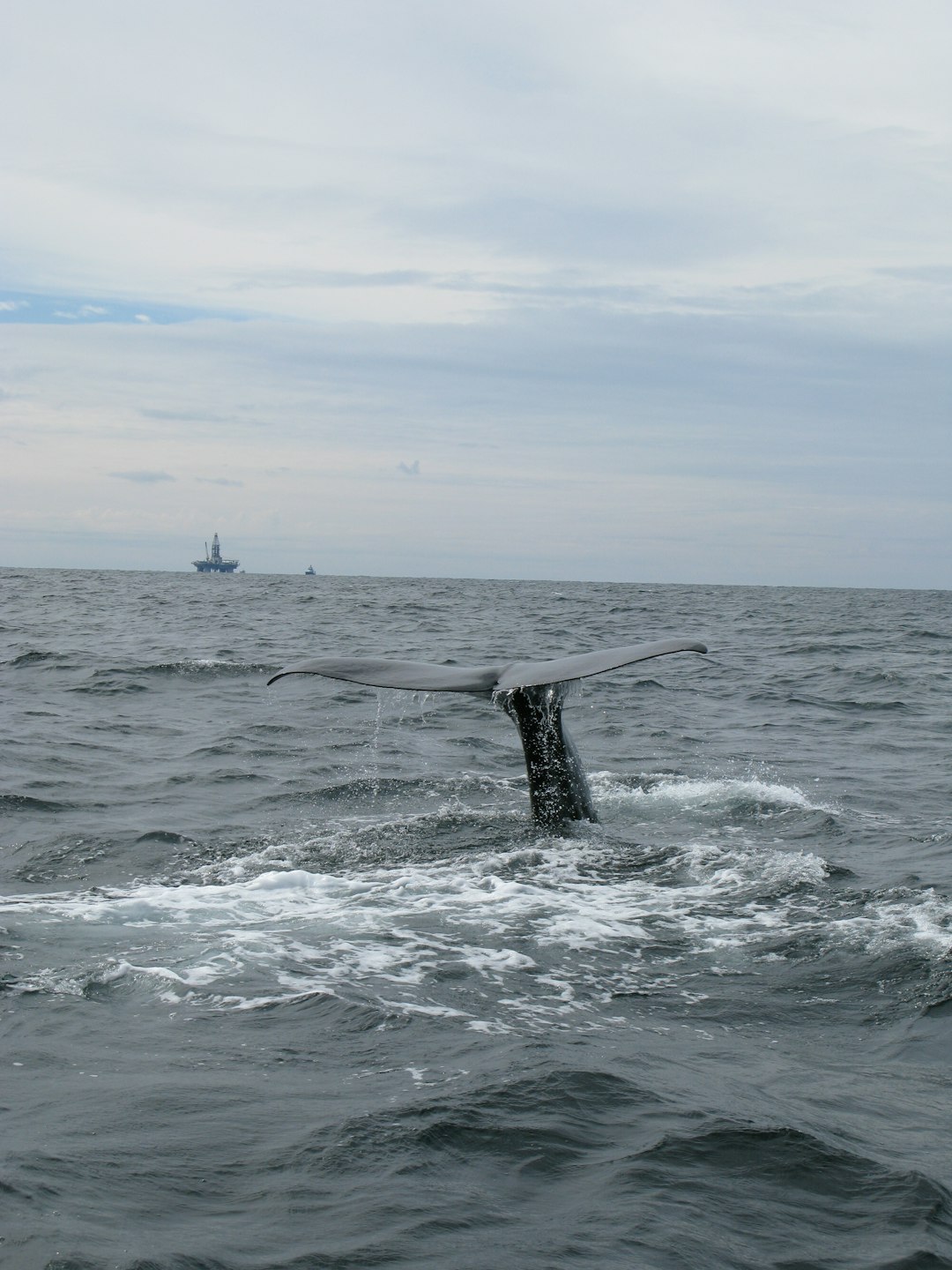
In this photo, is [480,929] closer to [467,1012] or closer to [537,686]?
[467,1012]

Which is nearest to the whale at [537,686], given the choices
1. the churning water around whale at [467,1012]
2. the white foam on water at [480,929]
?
the churning water around whale at [467,1012]

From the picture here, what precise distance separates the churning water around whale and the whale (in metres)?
0.36

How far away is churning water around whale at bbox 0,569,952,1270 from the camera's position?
3525 millimetres

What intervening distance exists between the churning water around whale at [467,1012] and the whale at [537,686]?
1.20ft

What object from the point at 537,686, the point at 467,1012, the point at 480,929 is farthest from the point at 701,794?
the point at 467,1012

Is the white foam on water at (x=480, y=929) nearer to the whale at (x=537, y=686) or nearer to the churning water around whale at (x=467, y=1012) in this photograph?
the churning water around whale at (x=467, y=1012)

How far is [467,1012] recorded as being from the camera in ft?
17.3

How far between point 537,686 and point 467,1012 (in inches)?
133

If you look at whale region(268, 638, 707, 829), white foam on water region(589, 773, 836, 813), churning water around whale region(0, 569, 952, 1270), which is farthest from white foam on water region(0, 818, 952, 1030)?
white foam on water region(589, 773, 836, 813)

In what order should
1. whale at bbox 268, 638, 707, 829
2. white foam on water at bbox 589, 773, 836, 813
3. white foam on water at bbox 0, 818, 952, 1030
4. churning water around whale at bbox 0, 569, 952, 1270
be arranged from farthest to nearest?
white foam on water at bbox 589, 773, 836, 813 < whale at bbox 268, 638, 707, 829 < white foam on water at bbox 0, 818, 952, 1030 < churning water around whale at bbox 0, 569, 952, 1270

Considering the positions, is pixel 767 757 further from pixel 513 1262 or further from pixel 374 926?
pixel 513 1262

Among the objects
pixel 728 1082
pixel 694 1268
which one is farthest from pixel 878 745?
pixel 694 1268

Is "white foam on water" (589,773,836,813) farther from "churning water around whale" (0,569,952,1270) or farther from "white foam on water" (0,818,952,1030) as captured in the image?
"white foam on water" (0,818,952,1030)

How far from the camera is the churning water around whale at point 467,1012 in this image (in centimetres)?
353
